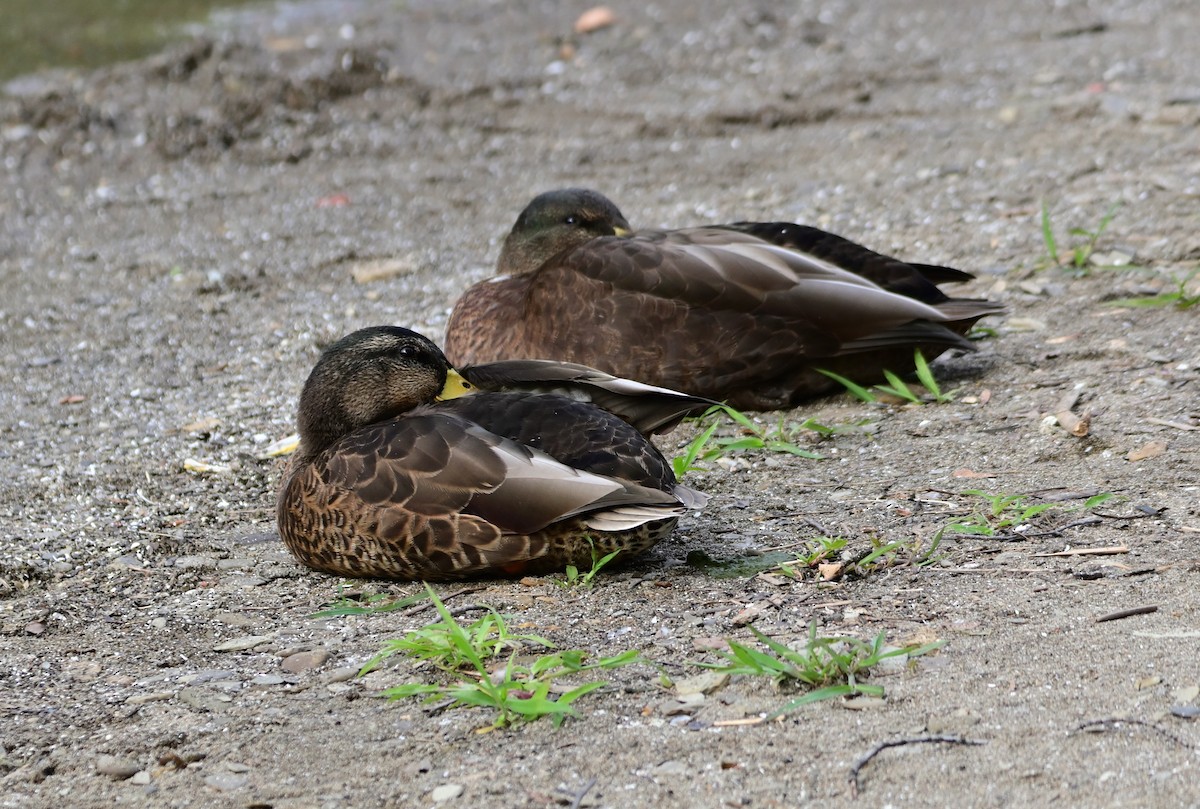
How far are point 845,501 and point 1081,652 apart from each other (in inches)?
50.9

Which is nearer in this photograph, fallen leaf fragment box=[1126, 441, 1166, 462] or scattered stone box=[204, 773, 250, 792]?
scattered stone box=[204, 773, 250, 792]

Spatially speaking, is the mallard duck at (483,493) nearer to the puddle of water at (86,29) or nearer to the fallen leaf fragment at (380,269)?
the fallen leaf fragment at (380,269)

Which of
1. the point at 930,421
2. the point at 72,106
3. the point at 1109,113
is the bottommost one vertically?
the point at 930,421

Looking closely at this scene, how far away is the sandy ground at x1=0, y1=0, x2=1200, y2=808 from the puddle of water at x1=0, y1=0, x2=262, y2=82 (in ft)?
1.85

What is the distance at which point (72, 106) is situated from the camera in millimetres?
9727

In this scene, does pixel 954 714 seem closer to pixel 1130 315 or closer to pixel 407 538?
pixel 407 538

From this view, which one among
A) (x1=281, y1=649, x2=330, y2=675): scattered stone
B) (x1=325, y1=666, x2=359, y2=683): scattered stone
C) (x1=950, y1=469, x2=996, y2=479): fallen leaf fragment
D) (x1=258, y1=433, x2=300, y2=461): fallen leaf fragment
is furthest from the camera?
(x1=258, y1=433, x2=300, y2=461): fallen leaf fragment

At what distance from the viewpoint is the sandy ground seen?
286 cm

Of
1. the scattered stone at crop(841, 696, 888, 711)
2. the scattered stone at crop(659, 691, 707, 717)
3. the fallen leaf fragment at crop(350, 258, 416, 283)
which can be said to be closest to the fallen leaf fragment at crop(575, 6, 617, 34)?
the fallen leaf fragment at crop(350, 258, 416, 283)

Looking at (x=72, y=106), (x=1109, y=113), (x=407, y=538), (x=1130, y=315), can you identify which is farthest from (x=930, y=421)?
(x=72, y=106)

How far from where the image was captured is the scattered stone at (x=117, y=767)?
2.95m

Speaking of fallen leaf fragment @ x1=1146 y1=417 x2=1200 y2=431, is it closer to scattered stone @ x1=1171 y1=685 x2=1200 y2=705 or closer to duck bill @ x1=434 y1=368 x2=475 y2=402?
scattered stone @ x1=1171 y1=685 x2=1200 y2=705

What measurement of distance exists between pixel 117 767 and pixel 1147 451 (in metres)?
2.89

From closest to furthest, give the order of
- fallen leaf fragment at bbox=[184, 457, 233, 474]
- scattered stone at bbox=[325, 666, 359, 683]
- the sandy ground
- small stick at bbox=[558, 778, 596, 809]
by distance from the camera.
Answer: small stick at bbox=[558, 778, 596, 809] < the sandy ground < scattered stone at bbox=[325, 666, 359, 683] < fallen leaf fragment at bbox=[184, 457, 233, 474]
